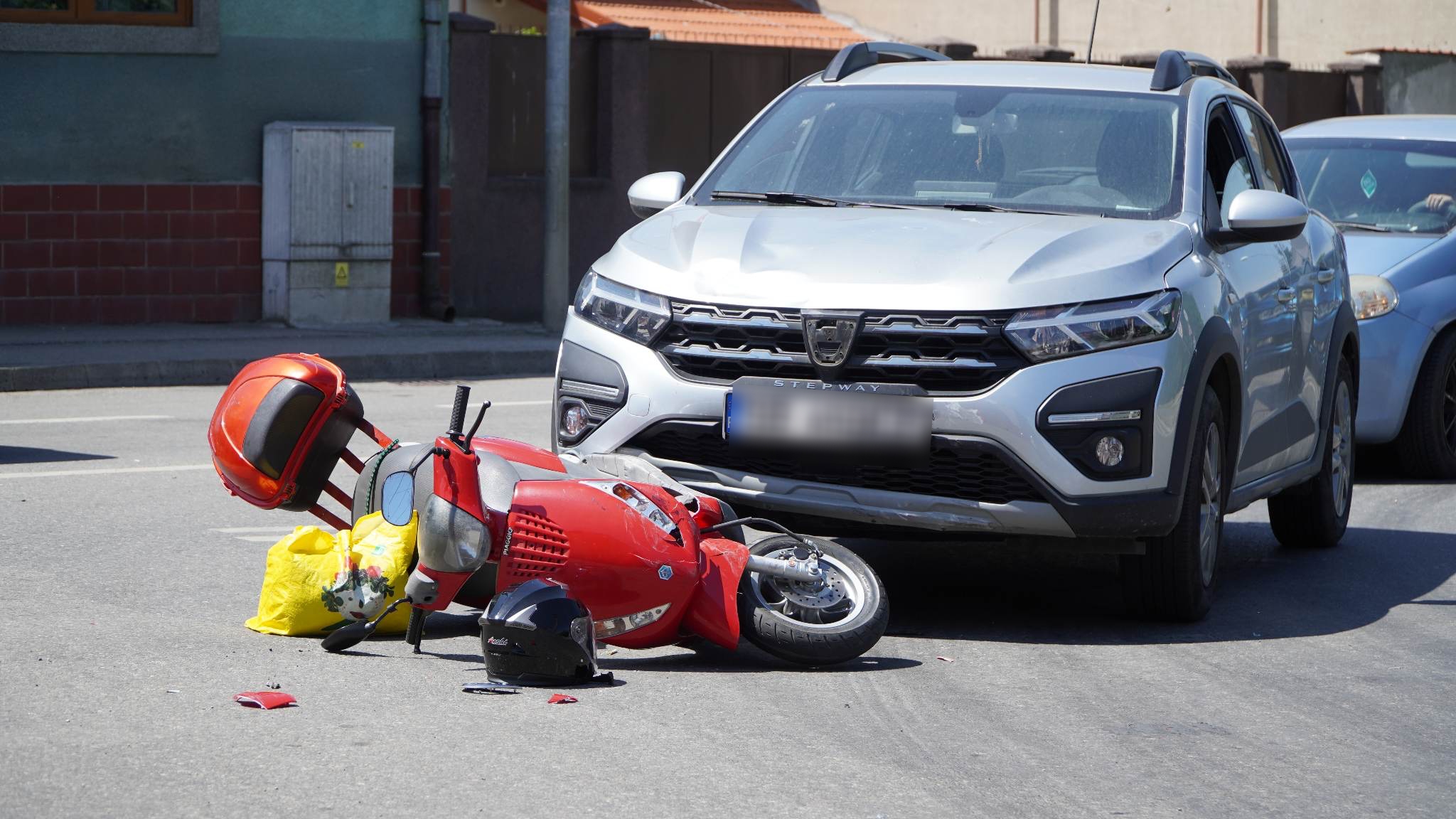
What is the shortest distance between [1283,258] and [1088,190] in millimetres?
967

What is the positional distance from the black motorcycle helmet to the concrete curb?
26.8 ft

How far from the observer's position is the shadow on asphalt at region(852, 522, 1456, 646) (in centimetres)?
633

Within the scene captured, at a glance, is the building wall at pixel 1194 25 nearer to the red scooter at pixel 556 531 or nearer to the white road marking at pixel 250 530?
the white road marking at pixel 250 530

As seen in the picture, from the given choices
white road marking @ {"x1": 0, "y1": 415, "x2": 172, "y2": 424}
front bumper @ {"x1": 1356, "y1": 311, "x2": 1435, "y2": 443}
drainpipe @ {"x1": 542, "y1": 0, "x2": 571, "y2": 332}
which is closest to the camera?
front bumper @ {"x1": 1356, "y1": 311, "x2": 1435, "y2": 443}

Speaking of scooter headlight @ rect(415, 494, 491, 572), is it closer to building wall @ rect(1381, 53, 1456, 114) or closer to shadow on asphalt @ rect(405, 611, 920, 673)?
shadow on asphalt @ rect(405, 611, 920, 673)

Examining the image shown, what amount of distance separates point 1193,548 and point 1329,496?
2.14 meters

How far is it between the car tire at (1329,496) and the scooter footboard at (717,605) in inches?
128

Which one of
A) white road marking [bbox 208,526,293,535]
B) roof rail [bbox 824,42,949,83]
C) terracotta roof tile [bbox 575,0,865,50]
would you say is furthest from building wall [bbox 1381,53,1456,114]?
white road marking [bbox 208,526,293,535]

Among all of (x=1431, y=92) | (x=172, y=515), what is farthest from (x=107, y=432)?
(x=1431, y=92)

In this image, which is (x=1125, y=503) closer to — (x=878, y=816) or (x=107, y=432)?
(x=878, y=816)

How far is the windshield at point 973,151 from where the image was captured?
6.68m

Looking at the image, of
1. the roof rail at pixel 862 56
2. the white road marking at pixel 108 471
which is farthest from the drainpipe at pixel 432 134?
the roof rail at pixel 862 56

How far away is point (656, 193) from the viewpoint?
706cm

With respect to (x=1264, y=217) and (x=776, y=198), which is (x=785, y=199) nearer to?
(x=776, y=198)
